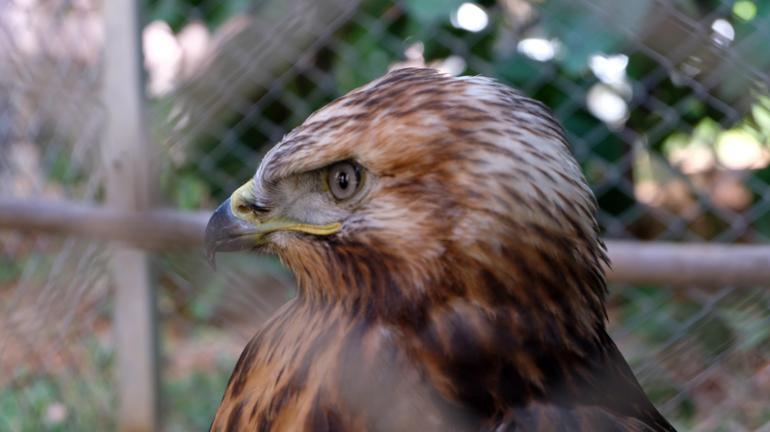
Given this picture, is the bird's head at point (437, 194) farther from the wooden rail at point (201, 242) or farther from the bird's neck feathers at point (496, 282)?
the wooden rail at point (201, 242)

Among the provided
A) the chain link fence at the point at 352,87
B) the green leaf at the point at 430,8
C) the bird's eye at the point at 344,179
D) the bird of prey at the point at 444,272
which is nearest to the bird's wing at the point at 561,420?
the bird of prey at the point at 444,272

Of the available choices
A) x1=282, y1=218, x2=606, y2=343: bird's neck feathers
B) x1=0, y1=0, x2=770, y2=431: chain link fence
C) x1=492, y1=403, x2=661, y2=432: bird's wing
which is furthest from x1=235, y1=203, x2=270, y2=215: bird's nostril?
x1=0, y1=0, x2=770, y2=431: chain link fence

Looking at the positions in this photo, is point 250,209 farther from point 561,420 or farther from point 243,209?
point 561,420

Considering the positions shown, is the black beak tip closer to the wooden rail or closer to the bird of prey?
the bird of prey

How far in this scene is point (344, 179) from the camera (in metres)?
1.49

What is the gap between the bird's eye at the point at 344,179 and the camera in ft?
4.87

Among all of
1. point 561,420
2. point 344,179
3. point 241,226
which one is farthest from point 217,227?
point 561,420

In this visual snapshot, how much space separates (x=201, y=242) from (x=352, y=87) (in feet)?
2.17

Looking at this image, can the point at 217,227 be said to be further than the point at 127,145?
No

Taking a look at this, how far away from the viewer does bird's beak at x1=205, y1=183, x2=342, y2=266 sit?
62.3 inches

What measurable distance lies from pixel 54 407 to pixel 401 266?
2.84 meters

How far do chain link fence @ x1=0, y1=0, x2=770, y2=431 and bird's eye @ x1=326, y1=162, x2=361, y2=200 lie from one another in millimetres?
1150

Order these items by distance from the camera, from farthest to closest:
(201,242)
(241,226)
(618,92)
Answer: (618,92) → (201,242) → (241,226)

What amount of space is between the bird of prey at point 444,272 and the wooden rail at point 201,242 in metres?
1.17
